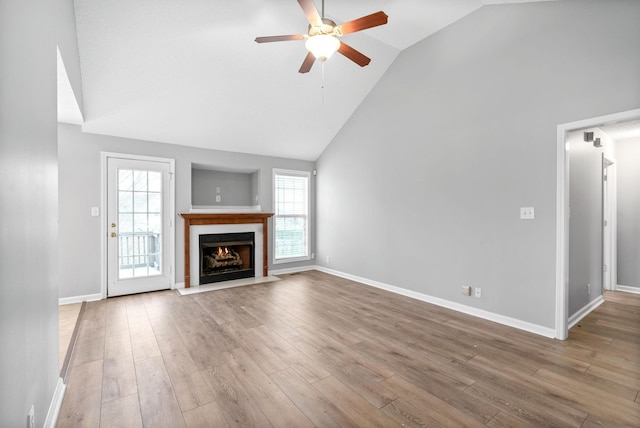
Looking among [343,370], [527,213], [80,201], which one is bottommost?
[343,370]

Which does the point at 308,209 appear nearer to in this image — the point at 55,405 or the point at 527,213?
the point at 527,213

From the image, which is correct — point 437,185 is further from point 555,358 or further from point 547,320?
point 555,358

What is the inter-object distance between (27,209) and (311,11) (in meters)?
2.23

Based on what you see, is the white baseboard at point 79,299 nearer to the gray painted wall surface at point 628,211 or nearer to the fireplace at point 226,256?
the fireplace at point 226,256

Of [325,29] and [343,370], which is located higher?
[325,29]

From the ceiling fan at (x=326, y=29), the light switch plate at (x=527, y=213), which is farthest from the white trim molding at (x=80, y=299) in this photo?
the light switch plate at (x=527, y=213)

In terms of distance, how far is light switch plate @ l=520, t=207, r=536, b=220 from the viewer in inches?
120

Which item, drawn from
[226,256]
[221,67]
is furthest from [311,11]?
[226,256]

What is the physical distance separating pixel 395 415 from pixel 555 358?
1.72 m

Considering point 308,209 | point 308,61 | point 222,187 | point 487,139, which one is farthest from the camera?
point 308,209

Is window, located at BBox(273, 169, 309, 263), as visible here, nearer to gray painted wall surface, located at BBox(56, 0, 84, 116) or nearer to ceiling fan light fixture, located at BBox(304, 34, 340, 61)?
gray painted wall surface, located at BBox(56, 0, 84, 116)

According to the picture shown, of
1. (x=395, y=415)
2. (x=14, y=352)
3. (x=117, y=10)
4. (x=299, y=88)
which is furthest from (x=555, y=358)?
(x=117, y=10)

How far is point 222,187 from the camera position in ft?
19.4

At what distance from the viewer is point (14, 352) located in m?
1.19
